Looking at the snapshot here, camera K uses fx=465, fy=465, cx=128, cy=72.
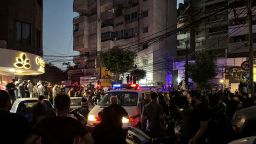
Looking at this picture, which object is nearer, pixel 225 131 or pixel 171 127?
pixel 225 131

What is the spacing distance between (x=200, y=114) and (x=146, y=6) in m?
67.3

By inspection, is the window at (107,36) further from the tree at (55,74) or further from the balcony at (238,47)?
the balcony at (238,47)

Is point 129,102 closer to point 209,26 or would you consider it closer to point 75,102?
point 75,102

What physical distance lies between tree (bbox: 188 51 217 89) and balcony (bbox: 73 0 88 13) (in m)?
34.4

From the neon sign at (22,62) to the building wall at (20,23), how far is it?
33.6 ft

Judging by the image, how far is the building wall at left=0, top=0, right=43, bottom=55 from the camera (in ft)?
131

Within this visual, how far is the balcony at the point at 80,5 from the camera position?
93125 mm

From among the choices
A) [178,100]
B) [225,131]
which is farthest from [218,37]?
[225,131]

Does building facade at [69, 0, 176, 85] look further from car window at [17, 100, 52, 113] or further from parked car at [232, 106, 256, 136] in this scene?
parked car at [232, 106, 256, 136]

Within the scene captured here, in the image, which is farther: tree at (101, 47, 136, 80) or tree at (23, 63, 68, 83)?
tree at (23, 63, 68, 83)

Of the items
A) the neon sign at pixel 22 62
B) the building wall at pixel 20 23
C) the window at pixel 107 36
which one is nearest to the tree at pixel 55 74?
the window at pixel 107 36

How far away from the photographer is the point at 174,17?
77.2 meters

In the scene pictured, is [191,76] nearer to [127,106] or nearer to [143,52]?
[143,52]

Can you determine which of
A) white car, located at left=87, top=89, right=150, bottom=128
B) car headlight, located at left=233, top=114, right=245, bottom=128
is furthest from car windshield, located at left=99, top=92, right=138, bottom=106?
car headlight, located at left=233, top=114, right=245, bottom=128
